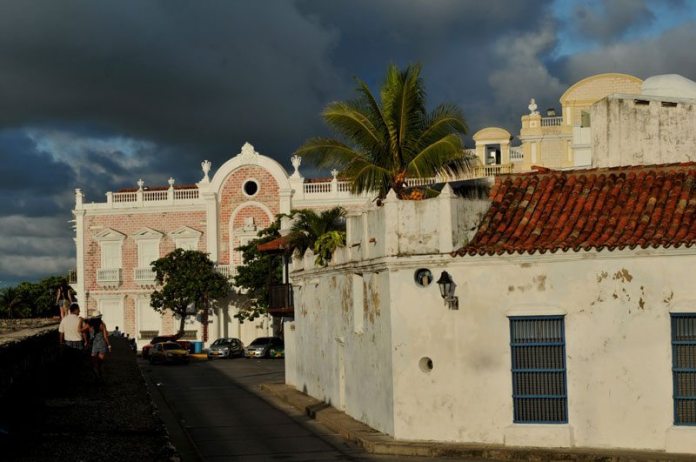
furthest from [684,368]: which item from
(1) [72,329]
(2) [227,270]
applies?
(2) [227,270]

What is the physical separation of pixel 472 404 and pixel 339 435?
13.9 ft

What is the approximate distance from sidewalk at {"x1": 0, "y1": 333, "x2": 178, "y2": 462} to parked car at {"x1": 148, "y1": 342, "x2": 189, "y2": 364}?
96.1 feet

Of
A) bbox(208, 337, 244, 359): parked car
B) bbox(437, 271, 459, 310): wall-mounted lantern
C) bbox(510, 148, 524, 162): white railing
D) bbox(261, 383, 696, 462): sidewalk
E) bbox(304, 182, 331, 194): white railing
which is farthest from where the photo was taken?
bbox(304, 182, 331, 194): white railing

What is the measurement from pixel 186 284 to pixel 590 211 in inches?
1917

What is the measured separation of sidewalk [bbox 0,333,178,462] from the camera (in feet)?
47.4

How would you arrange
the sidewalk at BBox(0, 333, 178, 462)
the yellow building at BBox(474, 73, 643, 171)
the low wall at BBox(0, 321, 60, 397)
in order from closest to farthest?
the sidewalk at BBox(0, 333, 178, 462) < the low wall at BBox(0, 321, 60, 397) < the yellow building at BBox(474, 73, 643, 171)

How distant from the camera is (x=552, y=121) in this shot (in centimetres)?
6612

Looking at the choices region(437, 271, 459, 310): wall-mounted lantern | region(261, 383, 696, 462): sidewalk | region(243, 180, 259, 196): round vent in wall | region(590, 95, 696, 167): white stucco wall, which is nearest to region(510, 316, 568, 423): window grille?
region(261, 383, 696, 462): sidewalk

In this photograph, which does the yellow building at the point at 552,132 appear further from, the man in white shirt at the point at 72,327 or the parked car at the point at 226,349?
the man in white shirt at the point at 72,327

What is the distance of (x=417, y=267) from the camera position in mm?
20219

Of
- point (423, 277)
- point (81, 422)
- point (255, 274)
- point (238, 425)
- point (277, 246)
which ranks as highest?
point (277, 246)

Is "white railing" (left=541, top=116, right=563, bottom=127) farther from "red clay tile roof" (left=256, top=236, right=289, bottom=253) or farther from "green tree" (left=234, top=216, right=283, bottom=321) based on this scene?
"red clay tile roof" (left=256, top=236, right=289, bottom=253)

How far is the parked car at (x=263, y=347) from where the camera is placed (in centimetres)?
5822

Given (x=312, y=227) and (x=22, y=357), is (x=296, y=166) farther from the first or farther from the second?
(x=22, y=357)
